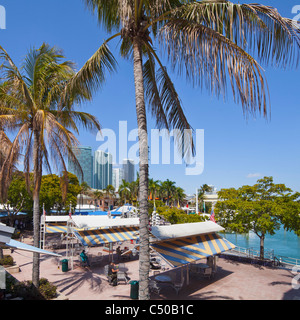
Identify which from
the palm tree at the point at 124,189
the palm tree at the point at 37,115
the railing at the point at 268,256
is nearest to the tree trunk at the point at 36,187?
the palm tree at the point at 37,115

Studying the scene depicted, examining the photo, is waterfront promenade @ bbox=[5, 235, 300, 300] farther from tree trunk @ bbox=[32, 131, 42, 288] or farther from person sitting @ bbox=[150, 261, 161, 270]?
tree trunk @ bbox=[32, 131, 42, 288]

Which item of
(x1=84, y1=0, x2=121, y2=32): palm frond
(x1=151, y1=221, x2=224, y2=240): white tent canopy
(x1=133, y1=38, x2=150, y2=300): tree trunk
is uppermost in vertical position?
(x1=84, y1=0, x2=121, y2=32): palm frond

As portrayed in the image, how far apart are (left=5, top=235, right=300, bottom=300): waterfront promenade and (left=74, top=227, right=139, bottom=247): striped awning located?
1.75 meters

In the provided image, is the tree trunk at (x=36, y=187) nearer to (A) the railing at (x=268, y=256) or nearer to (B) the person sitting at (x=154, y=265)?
(B) the person sitting at (x=154, y=265)

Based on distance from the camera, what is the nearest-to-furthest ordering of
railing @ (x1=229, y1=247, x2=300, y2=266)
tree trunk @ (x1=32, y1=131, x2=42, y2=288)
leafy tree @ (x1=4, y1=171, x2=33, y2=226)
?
tree trunk @ (x1=32, y1=131, x2=42, y2=288) → railing @ (x1=229, y1=247, x2=300, y2=266) → leafy tree @ (x1=4, y1=171, x2=33, y2=226)

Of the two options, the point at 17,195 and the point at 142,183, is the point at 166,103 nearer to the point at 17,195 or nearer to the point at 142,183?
the point at 142,183

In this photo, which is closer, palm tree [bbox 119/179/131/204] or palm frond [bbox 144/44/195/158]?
palm frond [bbox 144/44/195/158]

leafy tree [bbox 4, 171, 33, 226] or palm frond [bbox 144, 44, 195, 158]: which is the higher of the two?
palm frond [bbox 144, 44, 195, 158]

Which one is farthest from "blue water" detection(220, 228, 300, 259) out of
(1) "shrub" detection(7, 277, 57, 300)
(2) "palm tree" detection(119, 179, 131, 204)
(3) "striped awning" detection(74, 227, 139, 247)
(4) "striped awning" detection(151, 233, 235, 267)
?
(1) "shrub" detection(7, 277, 57, 300)

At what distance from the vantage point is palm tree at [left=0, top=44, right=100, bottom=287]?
9.47m

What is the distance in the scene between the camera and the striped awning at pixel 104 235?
15.0m

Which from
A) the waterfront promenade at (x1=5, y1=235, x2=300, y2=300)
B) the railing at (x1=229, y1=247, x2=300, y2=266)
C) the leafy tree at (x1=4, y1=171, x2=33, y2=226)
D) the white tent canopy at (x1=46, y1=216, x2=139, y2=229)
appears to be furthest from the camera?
the leafy tree at (x1=4, y1=171, x2=33, y2=226)

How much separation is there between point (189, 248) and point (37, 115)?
8580 mm
